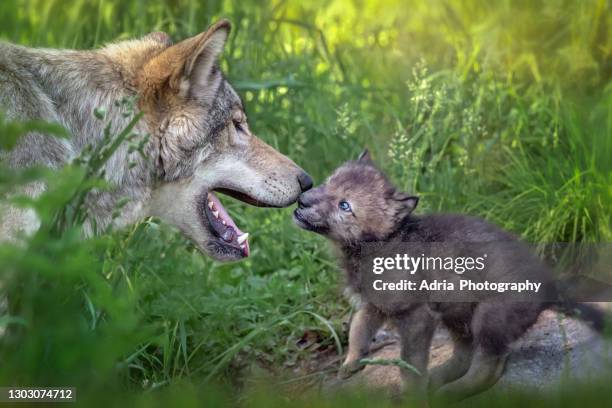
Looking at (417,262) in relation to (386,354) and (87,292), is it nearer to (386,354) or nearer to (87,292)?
(386,354)

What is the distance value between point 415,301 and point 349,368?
50 centimetres

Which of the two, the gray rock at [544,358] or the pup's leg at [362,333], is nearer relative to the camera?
the gray rock at [544,358]

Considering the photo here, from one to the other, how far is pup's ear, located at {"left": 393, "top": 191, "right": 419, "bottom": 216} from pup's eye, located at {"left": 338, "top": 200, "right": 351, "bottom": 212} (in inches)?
9.6

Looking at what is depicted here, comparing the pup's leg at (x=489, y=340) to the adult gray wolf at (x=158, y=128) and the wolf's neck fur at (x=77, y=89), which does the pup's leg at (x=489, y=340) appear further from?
the wolf's neck fur at (x=77, y=89)

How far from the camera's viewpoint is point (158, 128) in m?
4.68

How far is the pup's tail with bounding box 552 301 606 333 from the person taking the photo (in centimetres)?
495

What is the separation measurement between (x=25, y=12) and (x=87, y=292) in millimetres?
3502

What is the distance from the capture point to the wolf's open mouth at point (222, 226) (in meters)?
4.98

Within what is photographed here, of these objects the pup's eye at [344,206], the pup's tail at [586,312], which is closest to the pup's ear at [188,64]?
the pup's eye at [344,206]

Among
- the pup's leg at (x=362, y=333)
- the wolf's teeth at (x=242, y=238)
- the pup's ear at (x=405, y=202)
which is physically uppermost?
the pup's ear at (x=405, y=202)

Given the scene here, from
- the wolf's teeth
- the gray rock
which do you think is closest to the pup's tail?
the gray rock

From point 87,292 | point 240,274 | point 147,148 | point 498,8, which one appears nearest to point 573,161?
point 498,8

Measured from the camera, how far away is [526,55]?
6805 mm

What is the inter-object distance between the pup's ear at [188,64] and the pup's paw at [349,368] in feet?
5.06
